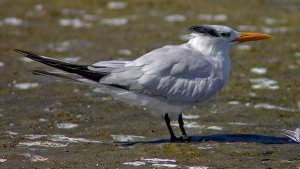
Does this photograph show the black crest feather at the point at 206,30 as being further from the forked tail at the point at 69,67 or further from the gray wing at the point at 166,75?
the forked tail at the point at 69,67

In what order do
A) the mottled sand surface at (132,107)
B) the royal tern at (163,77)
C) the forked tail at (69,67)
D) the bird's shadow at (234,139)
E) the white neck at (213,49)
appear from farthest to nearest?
the white neck at (213,49), the bird's shadow at (234,139), the royal tern at (163,77), the forked tail at (69,67), the mottled sand surface at (132,107)

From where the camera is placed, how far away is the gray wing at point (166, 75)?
645cm

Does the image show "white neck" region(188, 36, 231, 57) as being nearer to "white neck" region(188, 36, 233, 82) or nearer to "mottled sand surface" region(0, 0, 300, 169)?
"white neck" region(188, 36, 233, 82)

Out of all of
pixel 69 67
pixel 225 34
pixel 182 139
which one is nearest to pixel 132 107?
pixel 182 139

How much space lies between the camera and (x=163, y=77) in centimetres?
654

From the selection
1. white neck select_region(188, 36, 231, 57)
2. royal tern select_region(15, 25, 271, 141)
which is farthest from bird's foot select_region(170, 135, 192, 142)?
white neck select_region(188, 36, 231, 57)

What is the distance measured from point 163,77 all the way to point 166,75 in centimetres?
4

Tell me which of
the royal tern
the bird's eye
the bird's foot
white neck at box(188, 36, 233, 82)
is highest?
the bird's eye

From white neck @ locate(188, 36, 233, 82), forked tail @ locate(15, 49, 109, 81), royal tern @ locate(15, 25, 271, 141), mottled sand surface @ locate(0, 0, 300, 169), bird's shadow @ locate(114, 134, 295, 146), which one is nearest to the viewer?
mottled sand surface @ locate(0, 0, 300, 169)

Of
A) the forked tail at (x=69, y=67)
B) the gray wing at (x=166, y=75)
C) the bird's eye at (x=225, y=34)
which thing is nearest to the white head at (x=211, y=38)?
the bird's eye at (x=225, y=34)

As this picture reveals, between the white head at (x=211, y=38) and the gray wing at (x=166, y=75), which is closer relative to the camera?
the gray wing at (x=166, y=75)

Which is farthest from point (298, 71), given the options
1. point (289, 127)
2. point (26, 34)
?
point (26, 34)

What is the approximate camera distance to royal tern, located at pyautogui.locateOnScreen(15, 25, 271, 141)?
643 centimetres

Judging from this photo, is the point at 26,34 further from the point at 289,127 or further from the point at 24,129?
the point at 289,127
